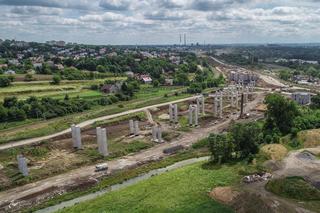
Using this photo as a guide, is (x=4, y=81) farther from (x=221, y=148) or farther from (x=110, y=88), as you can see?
(x=221, y=148)

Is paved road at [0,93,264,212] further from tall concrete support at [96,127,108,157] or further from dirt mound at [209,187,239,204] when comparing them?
dirt mound at [209,187,239,204]

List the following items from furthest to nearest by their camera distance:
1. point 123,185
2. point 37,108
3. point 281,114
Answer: point 37,108 < point 281,114 < point 123,185

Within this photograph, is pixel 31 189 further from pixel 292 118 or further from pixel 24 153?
pixel 292 118

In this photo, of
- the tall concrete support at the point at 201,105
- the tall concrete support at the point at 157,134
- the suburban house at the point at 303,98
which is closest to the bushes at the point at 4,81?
the tall concrete support at the point at 201,105

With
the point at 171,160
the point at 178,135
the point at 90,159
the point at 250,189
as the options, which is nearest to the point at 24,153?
the point at 90,159

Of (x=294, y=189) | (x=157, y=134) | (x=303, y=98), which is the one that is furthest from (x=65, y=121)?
(x=303, y=98)

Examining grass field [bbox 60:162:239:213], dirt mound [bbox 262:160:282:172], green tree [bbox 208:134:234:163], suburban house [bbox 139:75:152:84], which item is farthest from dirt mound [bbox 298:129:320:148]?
suburban house [bbox 139:75:152:84]
